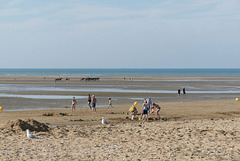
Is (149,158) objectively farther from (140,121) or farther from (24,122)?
(140,121)

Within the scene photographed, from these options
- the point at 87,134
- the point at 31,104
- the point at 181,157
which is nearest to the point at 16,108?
the point at 31,104

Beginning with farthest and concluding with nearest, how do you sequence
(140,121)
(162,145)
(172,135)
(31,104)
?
(31,104)
(140,121)
(172,135)
(162,145)

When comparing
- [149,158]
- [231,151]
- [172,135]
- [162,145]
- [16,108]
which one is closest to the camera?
[149,158]

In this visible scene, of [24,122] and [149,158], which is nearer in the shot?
[149,158]

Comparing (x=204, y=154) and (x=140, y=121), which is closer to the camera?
(x=204, y=154)

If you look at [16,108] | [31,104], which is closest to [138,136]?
[16,108]

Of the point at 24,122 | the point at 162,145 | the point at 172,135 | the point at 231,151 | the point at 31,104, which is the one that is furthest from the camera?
the point at 31,104

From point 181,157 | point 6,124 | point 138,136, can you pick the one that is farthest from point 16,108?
point 181,157

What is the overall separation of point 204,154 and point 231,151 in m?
1.09

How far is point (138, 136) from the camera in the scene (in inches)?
627

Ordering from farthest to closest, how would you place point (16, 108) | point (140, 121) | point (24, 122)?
point (16, 108) < point (140, 121) < point (24, 122)

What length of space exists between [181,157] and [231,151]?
6.55ft

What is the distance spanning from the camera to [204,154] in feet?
39.4

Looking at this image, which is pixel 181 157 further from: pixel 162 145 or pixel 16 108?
pixel 16 108
